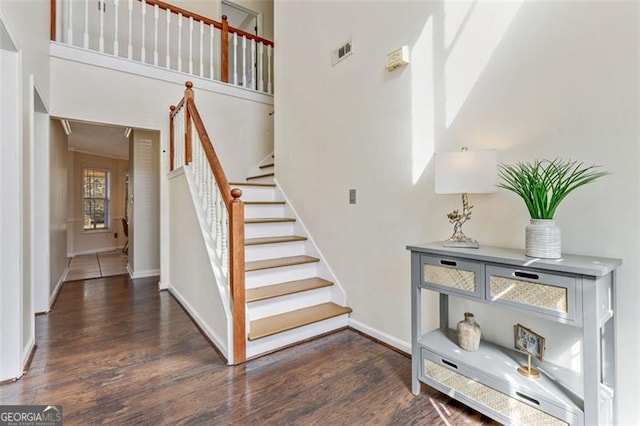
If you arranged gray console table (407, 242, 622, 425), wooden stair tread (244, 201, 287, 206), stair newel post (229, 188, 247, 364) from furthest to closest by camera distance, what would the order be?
wooden stair tread (244, 201, 287, 206) < stair newel post (229, 188, 247, 364) < gray console table (407, 242, 622, 425)

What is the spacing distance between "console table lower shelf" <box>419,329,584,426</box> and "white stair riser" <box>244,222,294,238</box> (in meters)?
2.00

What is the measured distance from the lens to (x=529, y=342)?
1595 millimetres

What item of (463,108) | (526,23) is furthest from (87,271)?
(526,23)

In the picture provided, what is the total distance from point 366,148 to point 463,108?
0.87m

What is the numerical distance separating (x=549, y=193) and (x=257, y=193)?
296 cm

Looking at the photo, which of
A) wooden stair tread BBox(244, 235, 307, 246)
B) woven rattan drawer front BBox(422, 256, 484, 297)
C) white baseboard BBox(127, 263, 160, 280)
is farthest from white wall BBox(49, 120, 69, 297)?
woven rattan drawer front BBox(422, 256, 484, 297)

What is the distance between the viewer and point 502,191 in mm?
1795

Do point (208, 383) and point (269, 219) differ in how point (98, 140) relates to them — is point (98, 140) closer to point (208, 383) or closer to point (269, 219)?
point (269, 219)

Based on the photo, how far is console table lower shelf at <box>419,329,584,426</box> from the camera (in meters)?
1.34

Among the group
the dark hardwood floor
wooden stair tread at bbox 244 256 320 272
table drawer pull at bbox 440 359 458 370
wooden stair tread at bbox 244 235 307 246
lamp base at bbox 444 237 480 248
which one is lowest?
the dark hardwood floor

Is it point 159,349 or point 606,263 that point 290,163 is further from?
point 606,263

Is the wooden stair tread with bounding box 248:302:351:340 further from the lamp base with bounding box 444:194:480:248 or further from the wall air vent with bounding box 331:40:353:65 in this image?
the wall air vent with bounding box 331:40:353:65

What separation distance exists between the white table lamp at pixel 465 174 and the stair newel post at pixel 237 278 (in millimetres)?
1335

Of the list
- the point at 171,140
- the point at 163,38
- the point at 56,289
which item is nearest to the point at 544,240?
the point at 171,140
